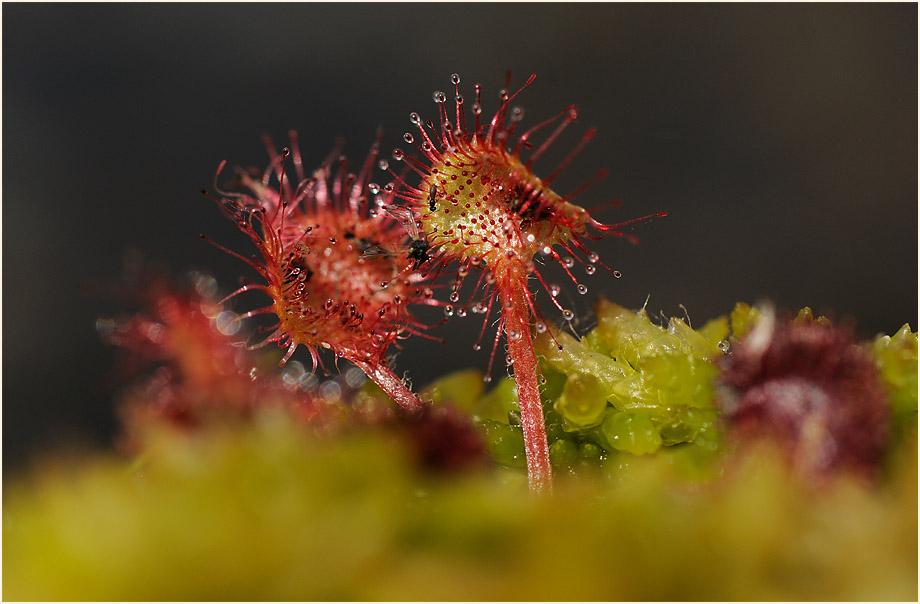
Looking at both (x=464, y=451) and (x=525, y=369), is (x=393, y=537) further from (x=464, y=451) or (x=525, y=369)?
(x=525, y=369)

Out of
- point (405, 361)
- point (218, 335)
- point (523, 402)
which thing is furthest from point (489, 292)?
point (405, 361)

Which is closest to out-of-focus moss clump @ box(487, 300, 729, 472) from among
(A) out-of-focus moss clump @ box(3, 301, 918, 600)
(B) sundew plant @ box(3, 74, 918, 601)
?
(B) sundew plant @ box(3, 74, 918, 601)

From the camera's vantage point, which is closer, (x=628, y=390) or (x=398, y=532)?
(x=398, y=532)

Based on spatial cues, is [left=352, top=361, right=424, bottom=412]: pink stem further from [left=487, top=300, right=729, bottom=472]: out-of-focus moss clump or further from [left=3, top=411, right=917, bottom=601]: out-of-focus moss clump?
[left=3, top=411, right=917, bottom=601]: out-of-focus moss clump

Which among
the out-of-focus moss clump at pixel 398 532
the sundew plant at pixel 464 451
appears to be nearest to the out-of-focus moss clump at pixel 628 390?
the sundew plant at pixel 464 451

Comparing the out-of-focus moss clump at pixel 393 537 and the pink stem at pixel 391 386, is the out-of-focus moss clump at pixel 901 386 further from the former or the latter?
the pink stem at pixel 391 386

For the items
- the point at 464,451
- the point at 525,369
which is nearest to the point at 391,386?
the point at 525,369

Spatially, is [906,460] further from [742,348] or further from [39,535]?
[39,535]

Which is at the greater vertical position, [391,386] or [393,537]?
[391,386]
